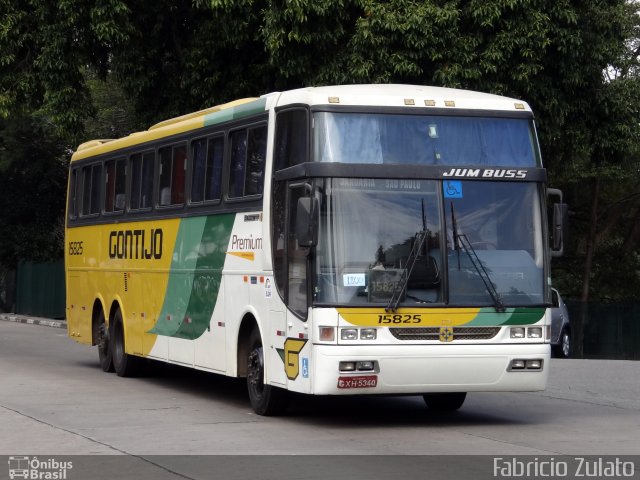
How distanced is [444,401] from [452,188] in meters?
3.10

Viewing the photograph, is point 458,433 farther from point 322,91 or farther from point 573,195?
point 573,195

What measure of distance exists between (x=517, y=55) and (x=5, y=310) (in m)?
30.2

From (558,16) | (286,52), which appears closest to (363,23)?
(286,52)

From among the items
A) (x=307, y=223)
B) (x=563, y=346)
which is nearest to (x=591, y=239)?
(x=563, y=346)

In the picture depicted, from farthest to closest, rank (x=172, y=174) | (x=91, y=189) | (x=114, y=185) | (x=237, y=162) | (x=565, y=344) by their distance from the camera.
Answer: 1. (x=565, y=344)
2. (x=91, y=189)
3. (x=114, y=185)
4. (x=172, y=174)
5. (x=237, y=162)

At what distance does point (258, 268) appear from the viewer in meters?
14.0

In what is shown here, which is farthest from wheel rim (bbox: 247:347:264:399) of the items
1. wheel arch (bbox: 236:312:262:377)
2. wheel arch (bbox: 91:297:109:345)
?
wheel arch (bbox: 91:297:109:345)

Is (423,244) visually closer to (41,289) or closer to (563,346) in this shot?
(563,346)

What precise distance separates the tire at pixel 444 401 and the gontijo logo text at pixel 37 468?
557cm

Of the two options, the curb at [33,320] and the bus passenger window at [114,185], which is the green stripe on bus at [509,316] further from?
the curb at [33,320]

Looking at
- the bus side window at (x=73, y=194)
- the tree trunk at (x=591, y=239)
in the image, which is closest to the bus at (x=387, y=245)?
the bus side window at (x=73, y=194)

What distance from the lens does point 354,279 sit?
12.5 meters

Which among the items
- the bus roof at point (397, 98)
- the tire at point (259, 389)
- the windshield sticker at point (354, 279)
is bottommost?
the tire at point (259, 389)

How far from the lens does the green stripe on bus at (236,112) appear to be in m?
14.2
